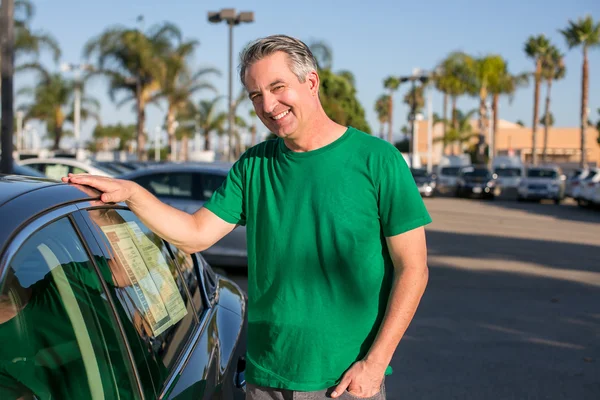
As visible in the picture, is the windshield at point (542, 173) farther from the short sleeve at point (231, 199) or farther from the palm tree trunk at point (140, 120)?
the short sleeve at point (231, 199)

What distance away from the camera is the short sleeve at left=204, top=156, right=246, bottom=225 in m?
2.54

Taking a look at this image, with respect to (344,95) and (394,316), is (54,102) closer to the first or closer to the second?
(344,95)

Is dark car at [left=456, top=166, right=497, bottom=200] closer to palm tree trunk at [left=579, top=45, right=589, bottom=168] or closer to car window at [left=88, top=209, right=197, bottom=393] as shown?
palm tree trunk at [left=579, top=45, right=589, bottom=168]

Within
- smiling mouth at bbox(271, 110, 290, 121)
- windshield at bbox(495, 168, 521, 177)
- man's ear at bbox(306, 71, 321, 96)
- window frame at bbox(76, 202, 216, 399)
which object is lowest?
windshield at bbox(495, 168, 521, 177)

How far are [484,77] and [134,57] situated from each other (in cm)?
2283

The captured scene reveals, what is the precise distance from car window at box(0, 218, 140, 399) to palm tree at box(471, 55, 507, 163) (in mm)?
48463

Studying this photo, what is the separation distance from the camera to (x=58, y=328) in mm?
1944

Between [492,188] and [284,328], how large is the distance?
3394 cm

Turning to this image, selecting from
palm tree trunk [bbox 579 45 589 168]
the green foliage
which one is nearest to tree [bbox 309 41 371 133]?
the green foliage

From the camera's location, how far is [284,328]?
2.29 metres

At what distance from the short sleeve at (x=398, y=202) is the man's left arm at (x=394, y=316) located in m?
0.03

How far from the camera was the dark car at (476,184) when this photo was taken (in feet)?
115

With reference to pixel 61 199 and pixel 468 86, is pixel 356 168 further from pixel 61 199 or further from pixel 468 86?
pixel 468 86

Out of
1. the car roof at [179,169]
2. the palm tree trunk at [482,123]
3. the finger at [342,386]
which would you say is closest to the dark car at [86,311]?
the finger at [342,386]
